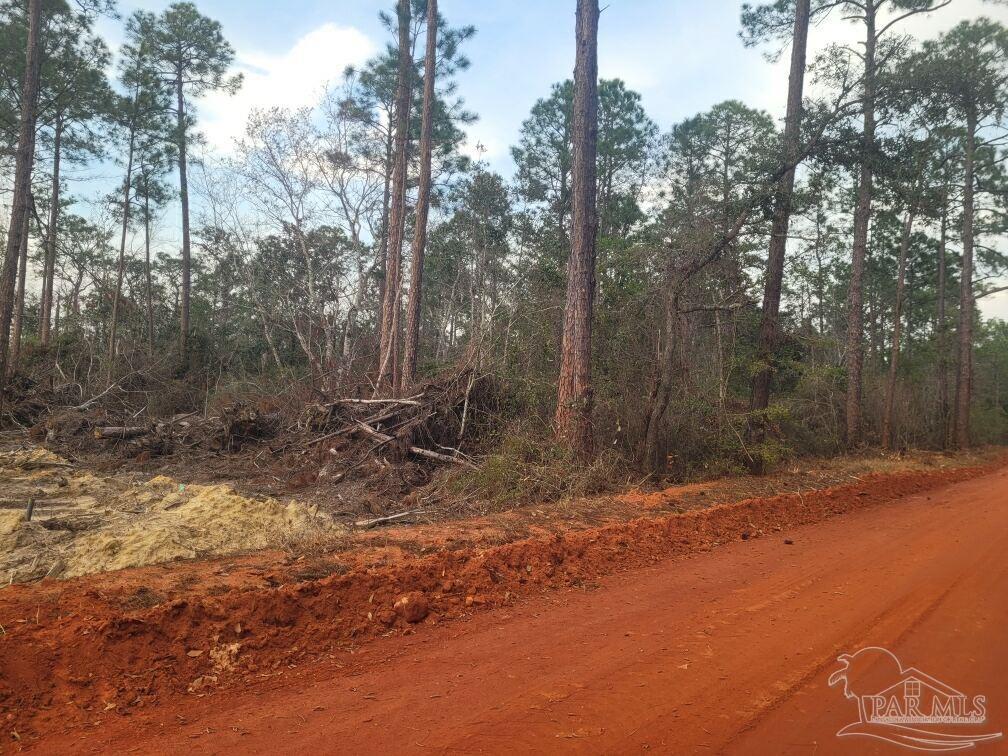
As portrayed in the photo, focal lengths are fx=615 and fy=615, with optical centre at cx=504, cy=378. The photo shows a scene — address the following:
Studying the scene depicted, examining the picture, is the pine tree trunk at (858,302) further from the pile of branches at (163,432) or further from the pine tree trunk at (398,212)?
the pile of branches at (163,432)

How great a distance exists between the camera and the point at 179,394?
2152 cm

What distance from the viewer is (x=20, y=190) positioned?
1484cm

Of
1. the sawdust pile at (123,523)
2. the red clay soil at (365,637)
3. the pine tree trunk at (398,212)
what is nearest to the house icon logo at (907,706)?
the red clay soil at (365,637)

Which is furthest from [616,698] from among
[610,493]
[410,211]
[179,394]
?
[410,211]

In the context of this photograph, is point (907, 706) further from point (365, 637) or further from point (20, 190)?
point (20, 190)

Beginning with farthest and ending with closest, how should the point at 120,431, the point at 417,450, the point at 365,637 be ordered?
the point at 120,431 < the point at 417,450 < the point at 365,637

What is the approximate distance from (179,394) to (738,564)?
67.2ft

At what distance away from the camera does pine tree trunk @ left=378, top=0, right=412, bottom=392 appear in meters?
17.5

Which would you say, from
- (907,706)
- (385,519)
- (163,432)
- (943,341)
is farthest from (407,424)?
(943,341)

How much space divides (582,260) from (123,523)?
25.8ft

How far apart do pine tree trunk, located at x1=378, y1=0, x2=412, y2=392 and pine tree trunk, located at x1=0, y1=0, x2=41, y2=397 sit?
29.3ft

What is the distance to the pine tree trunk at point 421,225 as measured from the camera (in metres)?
16.1

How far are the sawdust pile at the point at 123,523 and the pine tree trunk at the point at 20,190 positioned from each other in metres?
5.55

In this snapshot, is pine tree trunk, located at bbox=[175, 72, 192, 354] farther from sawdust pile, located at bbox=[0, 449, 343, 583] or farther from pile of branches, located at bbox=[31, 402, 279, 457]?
sawdust pile, located at bbox=[0, 449, 343, 583]
